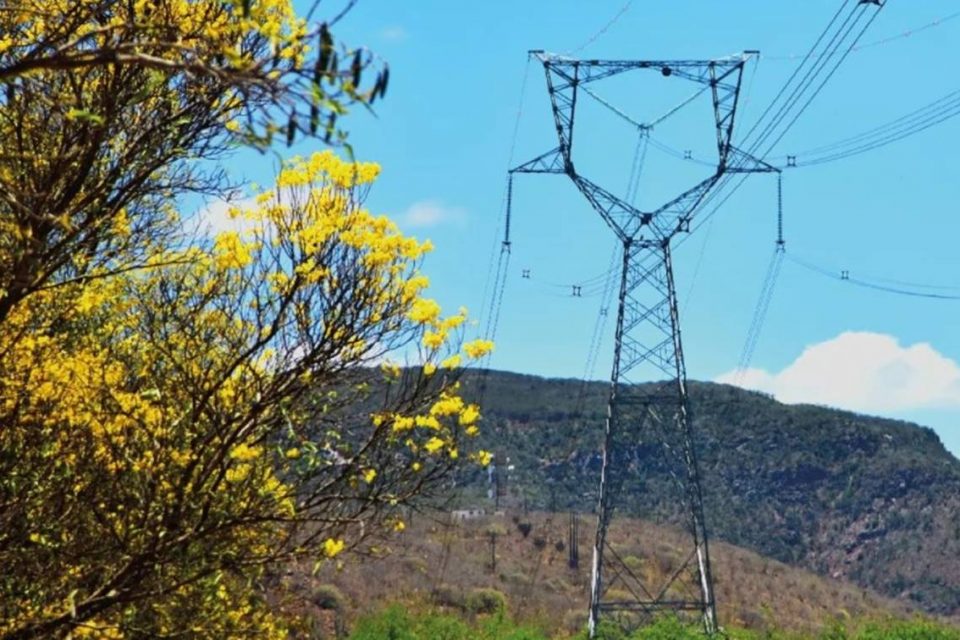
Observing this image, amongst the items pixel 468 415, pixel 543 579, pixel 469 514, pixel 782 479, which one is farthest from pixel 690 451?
pixel 782 479

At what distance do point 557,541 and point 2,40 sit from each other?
69.4 m

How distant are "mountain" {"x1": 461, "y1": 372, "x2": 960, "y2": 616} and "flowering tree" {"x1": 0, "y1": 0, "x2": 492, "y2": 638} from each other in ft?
296

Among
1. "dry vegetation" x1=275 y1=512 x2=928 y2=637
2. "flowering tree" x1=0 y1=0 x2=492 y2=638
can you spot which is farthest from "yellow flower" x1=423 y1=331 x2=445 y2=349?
"dry vegetation" x1=275 y1=512 x2=928 y2=637

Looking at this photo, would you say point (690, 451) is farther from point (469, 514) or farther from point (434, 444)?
point (469, 514)

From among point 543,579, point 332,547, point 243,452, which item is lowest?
point 543,579

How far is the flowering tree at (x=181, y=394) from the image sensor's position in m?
8.86

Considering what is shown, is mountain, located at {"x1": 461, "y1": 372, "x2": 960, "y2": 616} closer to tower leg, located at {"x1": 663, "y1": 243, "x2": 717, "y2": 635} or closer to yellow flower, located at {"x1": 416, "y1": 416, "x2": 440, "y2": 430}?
tower leg, located at {"x1": 663, "y1": 243, "x2": 717, "y2": 635}

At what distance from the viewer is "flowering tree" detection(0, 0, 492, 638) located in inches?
349

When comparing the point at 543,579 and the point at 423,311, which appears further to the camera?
the point at 543,579

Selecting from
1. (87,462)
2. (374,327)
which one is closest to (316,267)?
(374,327)

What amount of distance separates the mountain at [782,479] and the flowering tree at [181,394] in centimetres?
9016

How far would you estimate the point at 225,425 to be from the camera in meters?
9.21

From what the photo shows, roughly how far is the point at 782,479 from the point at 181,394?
366 feet

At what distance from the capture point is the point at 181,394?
980 centimetres
